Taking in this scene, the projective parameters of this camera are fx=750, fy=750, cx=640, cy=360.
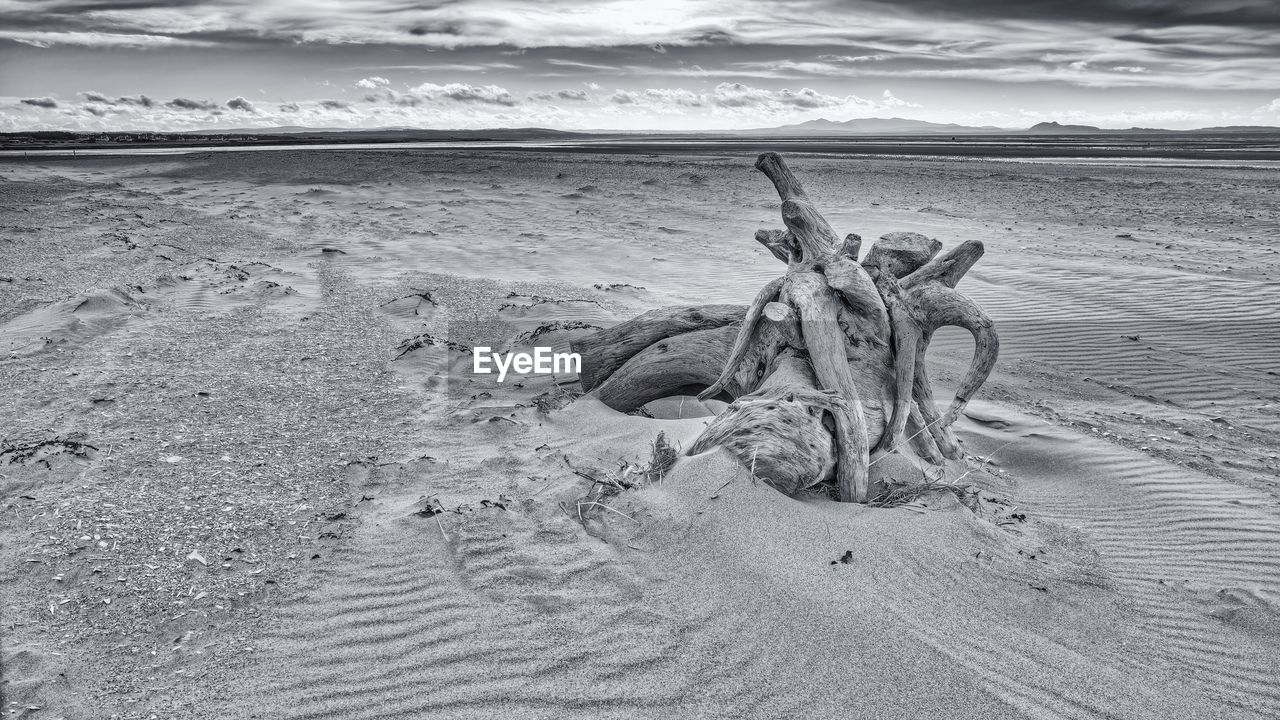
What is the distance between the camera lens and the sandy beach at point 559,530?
9.18 ft

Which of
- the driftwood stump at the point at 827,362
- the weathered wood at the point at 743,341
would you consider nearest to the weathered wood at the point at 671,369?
the driftwood stump at the point at 827,362

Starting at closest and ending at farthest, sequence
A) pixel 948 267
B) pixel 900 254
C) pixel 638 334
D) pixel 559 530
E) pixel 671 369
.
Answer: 1. pixel 559 530
2. pixel 948 267
3. pixel 900 254
4. pixel 671 369
5. pixel 638 334

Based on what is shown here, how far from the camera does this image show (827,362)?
175 inches

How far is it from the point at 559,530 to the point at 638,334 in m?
2.53

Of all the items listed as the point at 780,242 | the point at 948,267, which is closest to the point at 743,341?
the point at 780,242

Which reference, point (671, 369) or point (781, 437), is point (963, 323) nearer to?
point (781, 437)

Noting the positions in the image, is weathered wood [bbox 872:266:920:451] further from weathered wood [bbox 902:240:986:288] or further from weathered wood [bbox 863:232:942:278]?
weathered wood [bbox 902:240:986:288]

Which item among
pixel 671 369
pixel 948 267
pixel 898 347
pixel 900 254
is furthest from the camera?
pixel 671 369

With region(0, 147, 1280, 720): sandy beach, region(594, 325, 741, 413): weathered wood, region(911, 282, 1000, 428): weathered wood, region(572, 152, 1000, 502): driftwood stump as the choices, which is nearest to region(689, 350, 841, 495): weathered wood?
region(572, 152, 1000, 502): driftwood stump

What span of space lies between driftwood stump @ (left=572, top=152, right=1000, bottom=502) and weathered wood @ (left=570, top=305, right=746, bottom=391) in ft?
0.52

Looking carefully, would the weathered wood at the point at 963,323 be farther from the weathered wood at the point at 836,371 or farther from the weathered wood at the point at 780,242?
the weathered wood at the point at 780,242

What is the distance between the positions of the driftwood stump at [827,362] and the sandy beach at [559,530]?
0.79 ft

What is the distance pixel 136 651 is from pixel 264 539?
904 mm

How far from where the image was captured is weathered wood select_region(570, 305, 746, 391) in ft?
19.7
